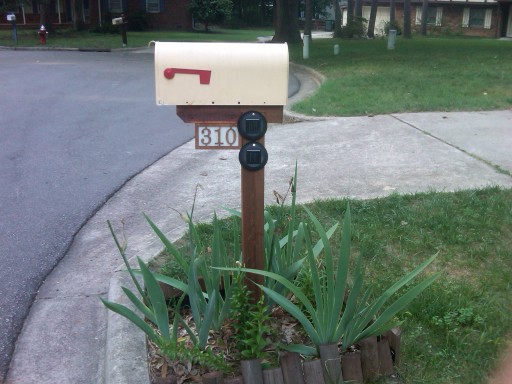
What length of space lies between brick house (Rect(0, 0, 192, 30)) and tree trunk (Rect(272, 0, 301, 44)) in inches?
575

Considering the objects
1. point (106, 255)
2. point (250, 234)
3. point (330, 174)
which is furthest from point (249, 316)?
point (330, 174)

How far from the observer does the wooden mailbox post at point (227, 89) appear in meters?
3.16

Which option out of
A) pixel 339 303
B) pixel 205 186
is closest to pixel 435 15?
pixel 205 186

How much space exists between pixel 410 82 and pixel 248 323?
10.5 meters

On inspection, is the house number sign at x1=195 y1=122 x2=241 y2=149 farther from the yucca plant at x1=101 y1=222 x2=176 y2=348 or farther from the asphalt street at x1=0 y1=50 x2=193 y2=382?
the asphalt street at x1=0 y1=50 x2=193 y2=382

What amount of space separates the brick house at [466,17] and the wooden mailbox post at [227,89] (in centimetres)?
4434

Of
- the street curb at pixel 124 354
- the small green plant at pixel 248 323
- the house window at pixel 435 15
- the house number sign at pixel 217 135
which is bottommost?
the street curb at pixel 124 354

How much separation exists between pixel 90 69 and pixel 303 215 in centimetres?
1368

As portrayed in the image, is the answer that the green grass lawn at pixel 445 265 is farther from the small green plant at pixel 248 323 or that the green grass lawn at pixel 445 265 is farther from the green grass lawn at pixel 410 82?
the green grass lawn at pixel 410 82

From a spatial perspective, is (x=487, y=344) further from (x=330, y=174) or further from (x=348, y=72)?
(x=348, y=72)

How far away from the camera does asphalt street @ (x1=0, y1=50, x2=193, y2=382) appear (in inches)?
193

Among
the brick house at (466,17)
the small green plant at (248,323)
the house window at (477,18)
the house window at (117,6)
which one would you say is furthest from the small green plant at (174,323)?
the house window at (477,18)

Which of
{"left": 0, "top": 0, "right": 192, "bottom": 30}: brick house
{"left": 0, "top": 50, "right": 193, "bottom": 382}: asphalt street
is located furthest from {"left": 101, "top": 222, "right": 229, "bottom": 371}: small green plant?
{"left": 0, "top": 0, "right": 192, "bottom": 30}: brick house

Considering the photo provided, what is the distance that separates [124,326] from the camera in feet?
12.1
